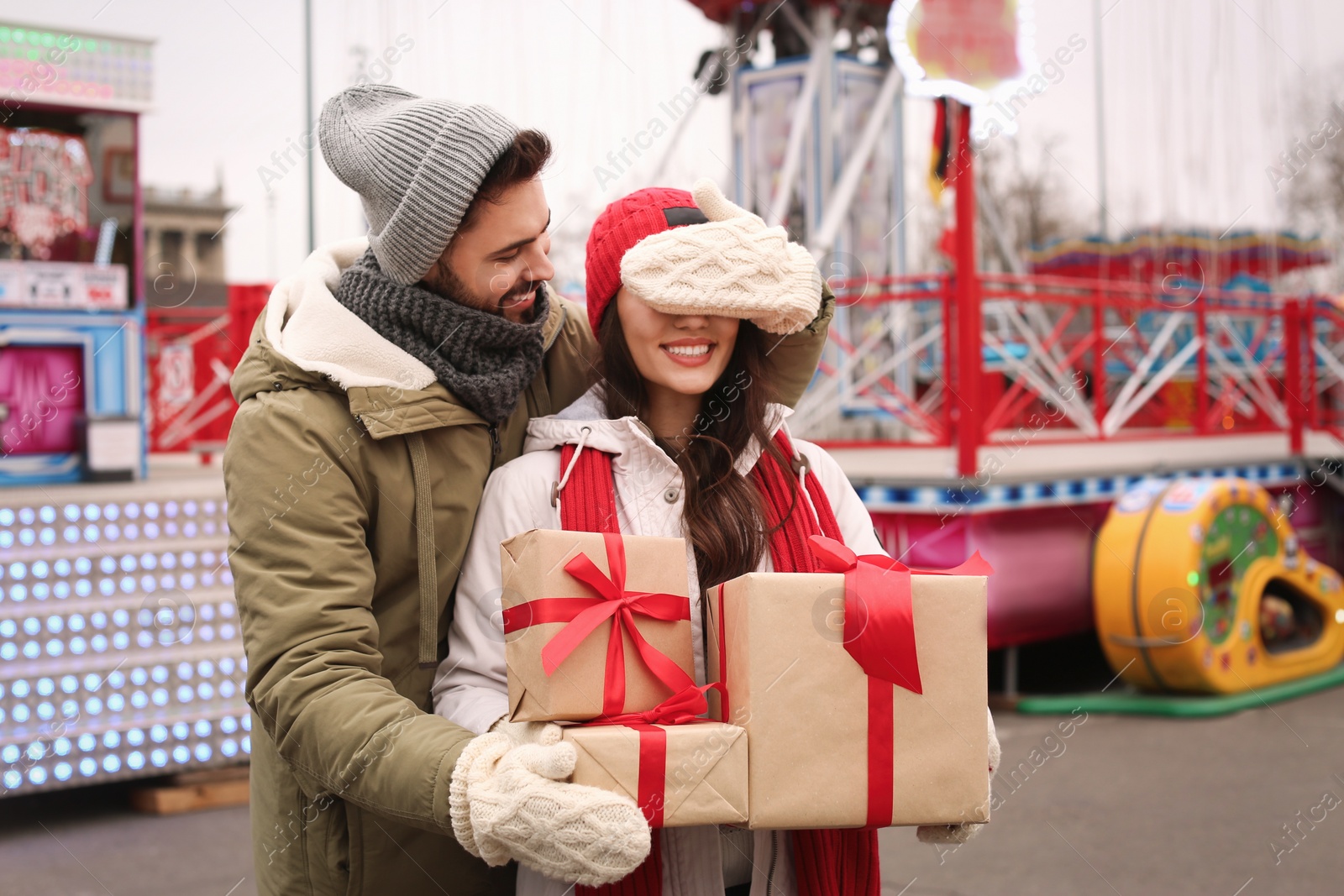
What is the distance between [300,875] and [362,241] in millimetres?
1061

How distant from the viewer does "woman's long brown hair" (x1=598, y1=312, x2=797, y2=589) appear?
176 cm

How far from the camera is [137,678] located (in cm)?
430

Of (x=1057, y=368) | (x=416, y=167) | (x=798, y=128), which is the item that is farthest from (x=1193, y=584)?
(x=798, y=128)

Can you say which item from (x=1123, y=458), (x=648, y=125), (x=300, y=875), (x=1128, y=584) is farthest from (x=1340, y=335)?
(x=300, y=875)

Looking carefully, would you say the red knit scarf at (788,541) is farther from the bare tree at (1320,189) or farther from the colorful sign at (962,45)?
the bare tree at (1320,189)

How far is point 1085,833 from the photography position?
3992mm

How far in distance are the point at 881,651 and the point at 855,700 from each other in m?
0.07

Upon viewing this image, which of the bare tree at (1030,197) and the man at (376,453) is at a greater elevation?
the bare tree at (1030,197)

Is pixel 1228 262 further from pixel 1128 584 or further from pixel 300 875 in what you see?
pixel 300 875

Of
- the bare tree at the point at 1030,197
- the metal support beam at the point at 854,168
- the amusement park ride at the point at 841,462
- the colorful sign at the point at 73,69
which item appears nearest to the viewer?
the amusement park ride at the point at 841,462

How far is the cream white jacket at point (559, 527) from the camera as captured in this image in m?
1.67

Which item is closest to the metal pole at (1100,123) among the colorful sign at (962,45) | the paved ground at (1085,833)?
the colorful sign at (962,45)

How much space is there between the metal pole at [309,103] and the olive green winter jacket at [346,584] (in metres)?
3.78

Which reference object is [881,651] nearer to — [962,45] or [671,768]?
[671,768]
